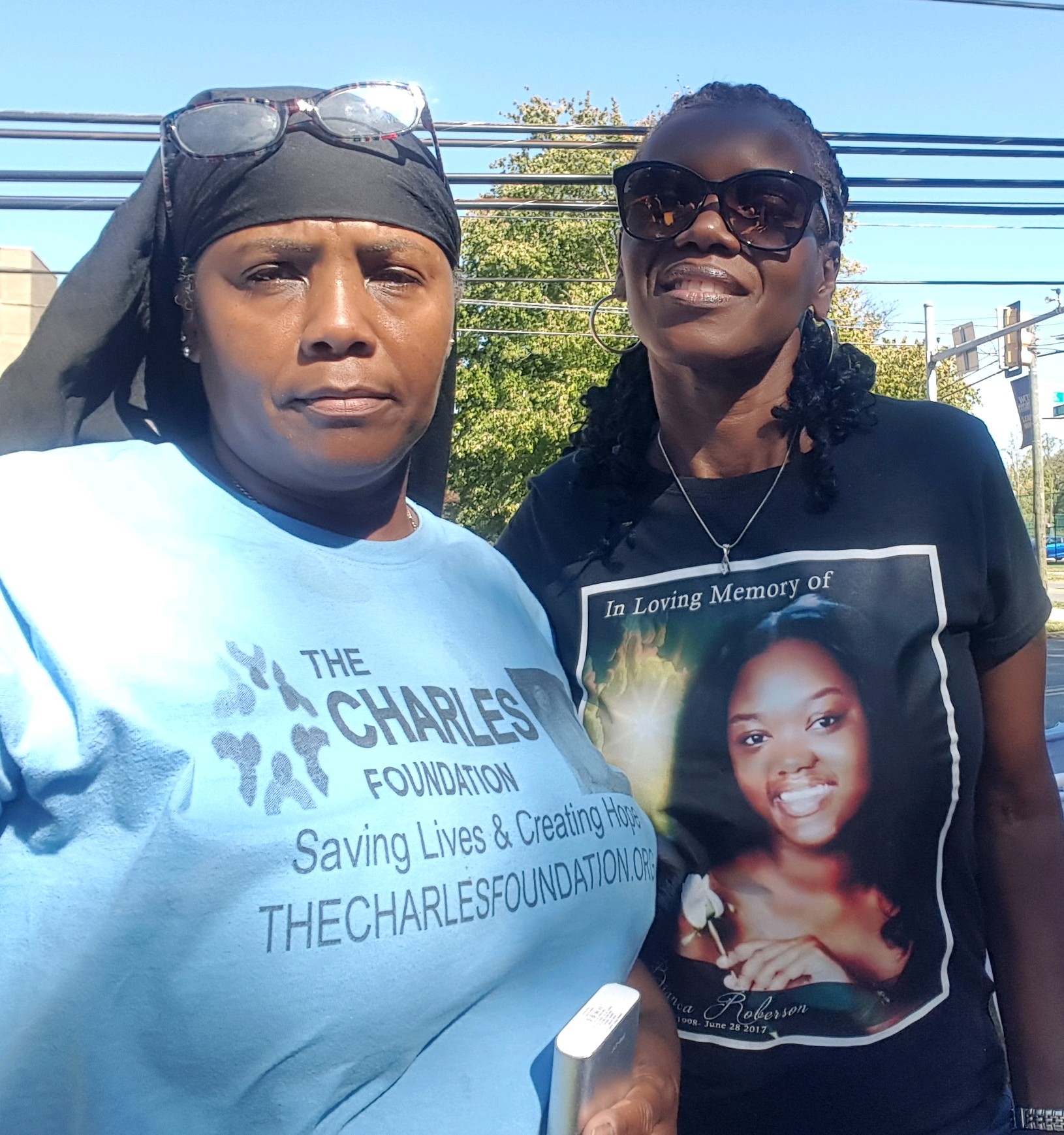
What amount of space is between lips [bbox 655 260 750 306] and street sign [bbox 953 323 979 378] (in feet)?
74.4

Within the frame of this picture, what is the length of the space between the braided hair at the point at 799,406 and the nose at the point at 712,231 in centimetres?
18

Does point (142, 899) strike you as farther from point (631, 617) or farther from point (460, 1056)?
point (631, 617)

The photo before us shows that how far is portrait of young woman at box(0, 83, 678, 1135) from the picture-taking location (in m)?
1.10

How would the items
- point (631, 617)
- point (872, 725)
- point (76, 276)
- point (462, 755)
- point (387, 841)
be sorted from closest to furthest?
point (387, 841) → point (462, 755) → point (76, 276) → point (872, 725) → point (631, 617)

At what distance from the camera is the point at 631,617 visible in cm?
187

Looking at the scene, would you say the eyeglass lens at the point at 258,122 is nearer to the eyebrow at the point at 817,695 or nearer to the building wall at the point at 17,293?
the eyebrow at the point at 817,695

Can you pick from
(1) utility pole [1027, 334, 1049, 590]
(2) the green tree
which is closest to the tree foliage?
(2) the green tree

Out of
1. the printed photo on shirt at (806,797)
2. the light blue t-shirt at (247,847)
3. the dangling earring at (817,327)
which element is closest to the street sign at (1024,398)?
the dangling earring at (817,327)

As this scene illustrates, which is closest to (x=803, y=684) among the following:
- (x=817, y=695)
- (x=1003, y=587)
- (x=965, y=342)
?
(x=817, y=695)

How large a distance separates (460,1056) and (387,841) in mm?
253

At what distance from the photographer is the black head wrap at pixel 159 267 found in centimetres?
140

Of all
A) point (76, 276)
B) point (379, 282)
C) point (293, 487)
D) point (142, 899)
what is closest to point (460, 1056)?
point (142, 899)

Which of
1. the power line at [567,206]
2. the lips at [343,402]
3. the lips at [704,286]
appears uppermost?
the power line at [567,206]

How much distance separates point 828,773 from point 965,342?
23.3 meters
